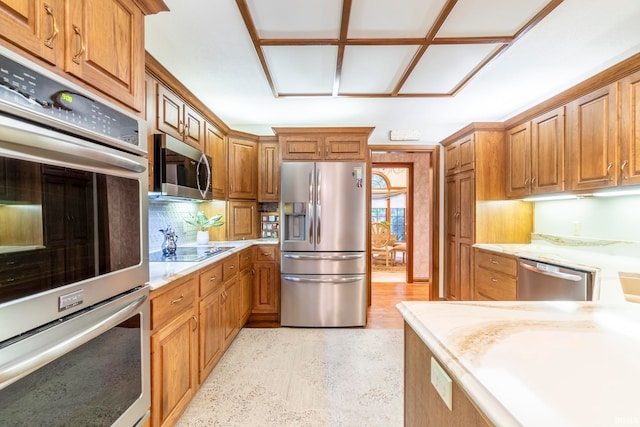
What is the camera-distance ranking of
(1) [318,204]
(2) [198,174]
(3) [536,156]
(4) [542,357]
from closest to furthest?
(4) [542,357] → (2) [198,174] → (3) [536,156] → (1) [318,204]

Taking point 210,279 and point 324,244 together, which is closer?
point 210,279

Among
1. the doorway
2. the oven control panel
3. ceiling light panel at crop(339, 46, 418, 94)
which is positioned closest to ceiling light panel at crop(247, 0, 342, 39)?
ceiling light panel at crop(339, 46, 418, 94)

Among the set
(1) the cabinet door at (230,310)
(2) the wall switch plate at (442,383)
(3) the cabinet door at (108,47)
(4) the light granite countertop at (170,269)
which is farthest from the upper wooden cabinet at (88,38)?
(1) the cabinet door at (230,310)

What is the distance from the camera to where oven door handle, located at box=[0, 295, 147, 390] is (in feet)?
2.38

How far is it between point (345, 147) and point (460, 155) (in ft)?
4.79

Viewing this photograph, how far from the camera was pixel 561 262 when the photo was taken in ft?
6.71

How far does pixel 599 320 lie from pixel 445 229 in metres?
3.19

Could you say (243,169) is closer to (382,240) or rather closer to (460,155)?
(460,155)

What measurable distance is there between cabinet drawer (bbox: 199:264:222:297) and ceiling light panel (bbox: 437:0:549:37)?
227cm

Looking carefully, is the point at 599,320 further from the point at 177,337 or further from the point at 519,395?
the point at 177,337

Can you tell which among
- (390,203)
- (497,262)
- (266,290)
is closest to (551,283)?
(497,262)

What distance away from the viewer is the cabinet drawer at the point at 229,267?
A: 236cm

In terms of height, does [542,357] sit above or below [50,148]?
below

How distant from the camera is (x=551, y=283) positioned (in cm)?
212
